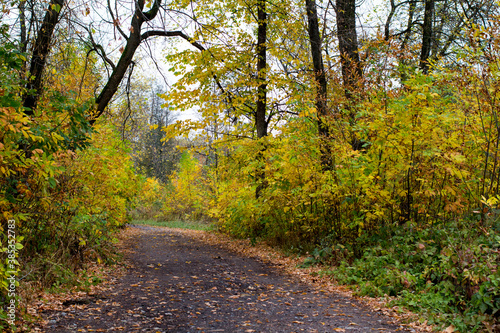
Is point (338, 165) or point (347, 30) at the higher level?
point (347, 30)

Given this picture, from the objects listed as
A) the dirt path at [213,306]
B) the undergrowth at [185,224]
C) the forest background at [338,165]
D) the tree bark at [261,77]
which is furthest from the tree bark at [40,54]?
the undergrowth at [185,224]

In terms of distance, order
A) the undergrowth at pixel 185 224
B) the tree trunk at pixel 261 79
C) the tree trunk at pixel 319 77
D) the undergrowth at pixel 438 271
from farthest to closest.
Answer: the undergrowth at pixel 185 224 < the tree trunk at pixel 261 79 < the tree trunk at pixel 319 77 < the undergrowth at pixel 438 271

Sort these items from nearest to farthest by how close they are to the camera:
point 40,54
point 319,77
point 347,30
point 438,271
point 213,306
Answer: point 438,271, point 213,306, point 40,54, point 347,30, point 319,77

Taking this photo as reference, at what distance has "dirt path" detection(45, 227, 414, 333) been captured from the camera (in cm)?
386

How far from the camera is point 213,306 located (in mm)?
4664

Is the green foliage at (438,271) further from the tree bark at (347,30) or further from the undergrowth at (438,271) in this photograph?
the tree bark at (347,30)

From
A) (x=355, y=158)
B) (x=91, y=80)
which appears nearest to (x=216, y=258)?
(x=355, y=158)

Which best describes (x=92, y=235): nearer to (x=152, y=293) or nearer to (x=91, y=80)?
(x=152, y=293)

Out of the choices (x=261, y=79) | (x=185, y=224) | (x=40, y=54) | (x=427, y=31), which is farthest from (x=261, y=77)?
(x=185, y=224)

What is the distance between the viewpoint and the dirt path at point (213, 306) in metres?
3.86

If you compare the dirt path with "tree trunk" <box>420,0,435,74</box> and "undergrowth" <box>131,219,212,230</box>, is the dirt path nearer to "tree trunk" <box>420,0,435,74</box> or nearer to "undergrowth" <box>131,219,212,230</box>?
"tree trunk" <box>420,0,435,74</box>

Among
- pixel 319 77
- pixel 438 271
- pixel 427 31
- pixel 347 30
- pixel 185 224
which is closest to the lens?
pixel 438 271

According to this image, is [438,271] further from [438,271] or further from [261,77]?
[261,77]

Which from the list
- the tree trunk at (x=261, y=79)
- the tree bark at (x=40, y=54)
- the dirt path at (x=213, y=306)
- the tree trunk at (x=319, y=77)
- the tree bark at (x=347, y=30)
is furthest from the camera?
the tree trunk at (x=261, y=79)
